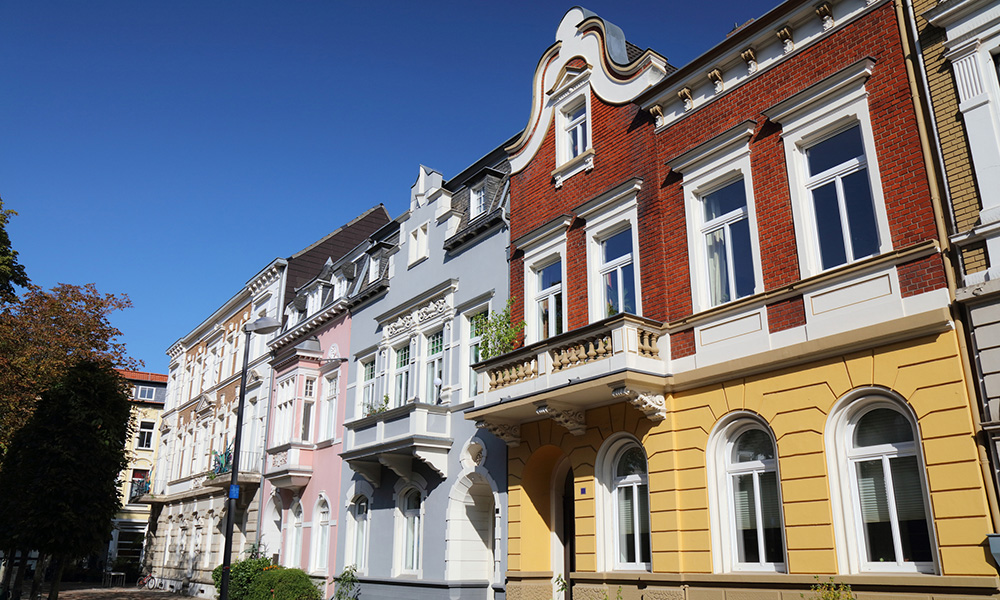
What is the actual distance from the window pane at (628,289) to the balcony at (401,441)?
5.84m

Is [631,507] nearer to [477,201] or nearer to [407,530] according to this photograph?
[407,530]

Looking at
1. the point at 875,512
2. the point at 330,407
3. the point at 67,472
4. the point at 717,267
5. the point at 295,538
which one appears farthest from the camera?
the point at 330,407

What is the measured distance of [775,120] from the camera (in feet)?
37.8

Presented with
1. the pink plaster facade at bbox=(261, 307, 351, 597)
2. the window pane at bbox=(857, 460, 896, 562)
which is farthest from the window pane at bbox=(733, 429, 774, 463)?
the pink plaster facade at bbox=(261, 307, 351, 597)

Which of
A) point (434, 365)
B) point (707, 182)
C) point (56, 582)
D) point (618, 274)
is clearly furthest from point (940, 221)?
point (56, 582)

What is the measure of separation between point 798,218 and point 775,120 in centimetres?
166

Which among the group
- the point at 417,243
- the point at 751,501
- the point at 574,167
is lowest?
the point at 751,501

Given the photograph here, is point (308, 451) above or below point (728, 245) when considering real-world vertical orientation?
below

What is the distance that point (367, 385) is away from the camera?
72.8 feet

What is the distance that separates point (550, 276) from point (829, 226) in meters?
6.21

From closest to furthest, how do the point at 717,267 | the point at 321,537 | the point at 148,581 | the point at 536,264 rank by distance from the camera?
the point at 717,267 < the point at 536,264 < the point at 321,537 < the point at 148,581

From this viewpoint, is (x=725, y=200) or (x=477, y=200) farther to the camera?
(x=477, y=200)

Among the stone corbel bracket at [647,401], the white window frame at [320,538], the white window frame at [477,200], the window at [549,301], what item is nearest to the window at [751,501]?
the stone corbel bracket at [647,401]

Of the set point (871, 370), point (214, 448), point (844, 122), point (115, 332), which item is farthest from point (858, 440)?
point (214, 448)
